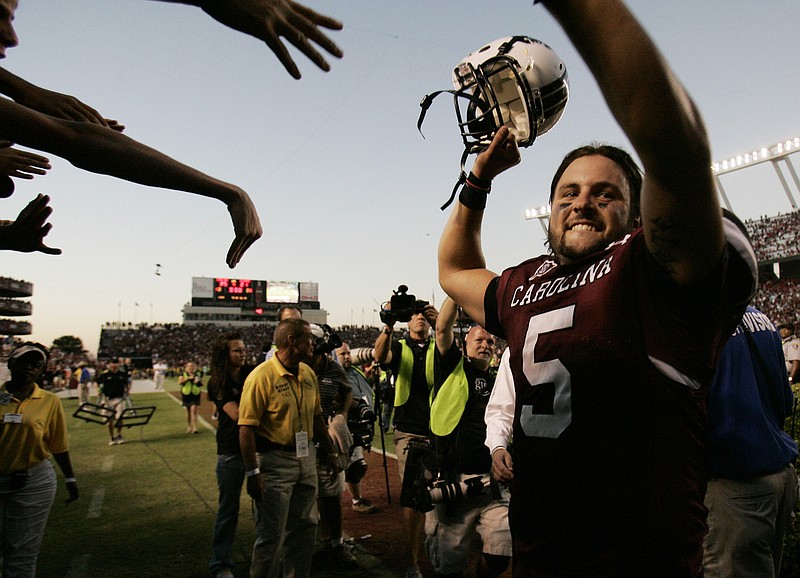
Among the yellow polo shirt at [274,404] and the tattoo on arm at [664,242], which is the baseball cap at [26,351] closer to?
the yellow polo shirt at [274,404]

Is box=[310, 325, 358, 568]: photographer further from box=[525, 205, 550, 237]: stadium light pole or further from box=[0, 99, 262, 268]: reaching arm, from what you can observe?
box=[525, 205, 550, 237]: stadium light pole

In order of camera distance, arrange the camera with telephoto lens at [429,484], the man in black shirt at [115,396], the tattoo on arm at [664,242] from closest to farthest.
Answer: the tattoo on arm at [664,242] → the camera with telephoto lens at [429,484] → the man in black shirt at [115,396]

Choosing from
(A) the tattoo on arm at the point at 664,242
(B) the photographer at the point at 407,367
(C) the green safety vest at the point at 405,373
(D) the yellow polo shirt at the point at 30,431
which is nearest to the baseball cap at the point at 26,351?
(D) the yellow polo shirt at the point at 30,431

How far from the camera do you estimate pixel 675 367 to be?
1.36 metres

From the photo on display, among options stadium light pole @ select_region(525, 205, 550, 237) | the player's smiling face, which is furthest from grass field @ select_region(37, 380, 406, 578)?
stadium light pole @ select_region(525, 205, 550, 237)

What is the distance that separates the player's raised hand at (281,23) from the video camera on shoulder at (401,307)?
4.13m

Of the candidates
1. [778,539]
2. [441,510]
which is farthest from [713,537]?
[441,510]

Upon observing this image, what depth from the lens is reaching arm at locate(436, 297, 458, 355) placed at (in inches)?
186

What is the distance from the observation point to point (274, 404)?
15.8 ft

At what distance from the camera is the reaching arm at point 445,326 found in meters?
4.73

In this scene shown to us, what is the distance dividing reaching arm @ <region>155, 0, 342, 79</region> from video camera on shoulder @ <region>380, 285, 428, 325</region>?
163 inches

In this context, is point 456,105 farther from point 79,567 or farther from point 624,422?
point 79,567

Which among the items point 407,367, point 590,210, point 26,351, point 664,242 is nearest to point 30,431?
point 26,351

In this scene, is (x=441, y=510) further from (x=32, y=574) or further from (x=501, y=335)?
(x=32, y=574)
